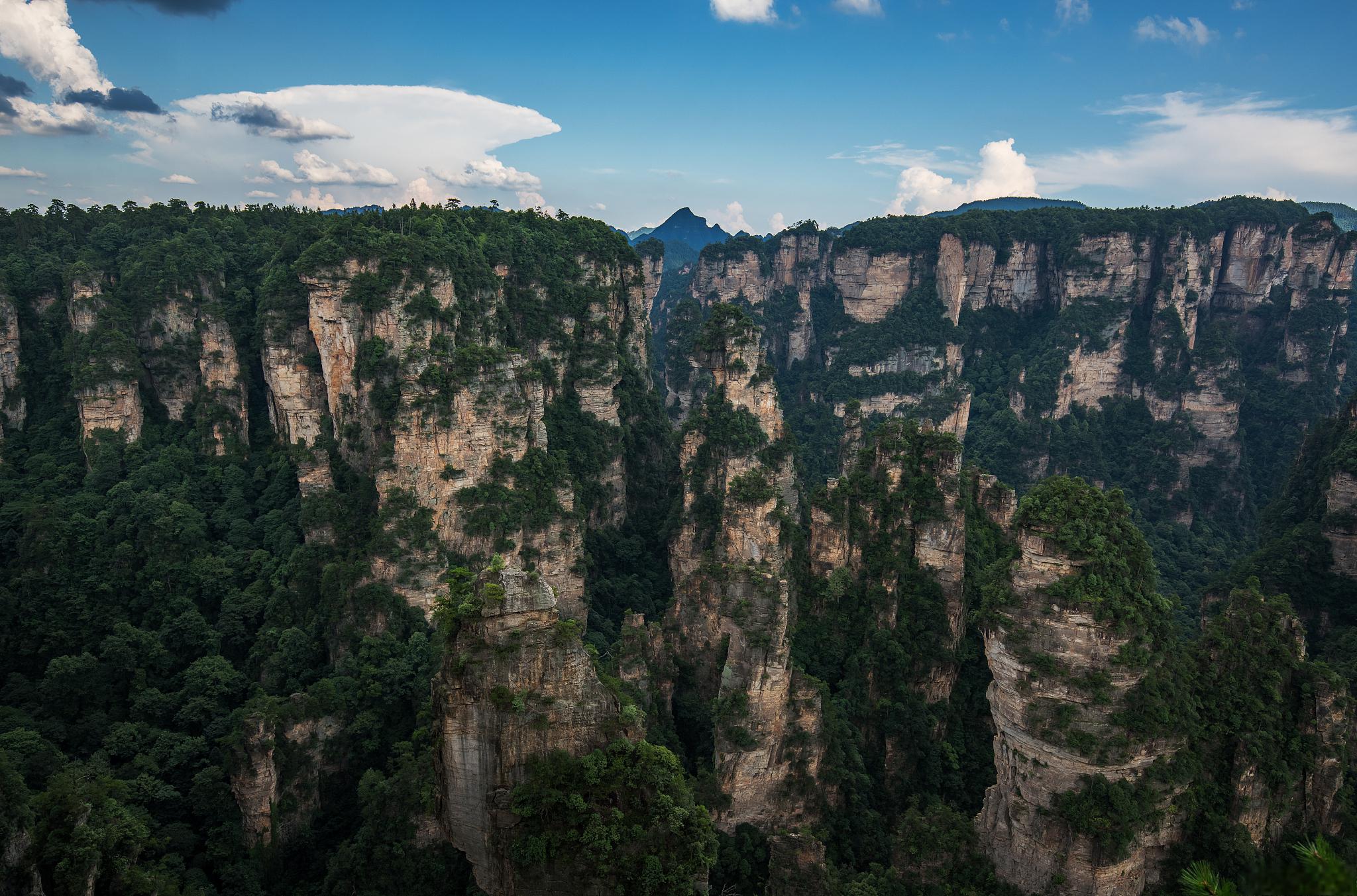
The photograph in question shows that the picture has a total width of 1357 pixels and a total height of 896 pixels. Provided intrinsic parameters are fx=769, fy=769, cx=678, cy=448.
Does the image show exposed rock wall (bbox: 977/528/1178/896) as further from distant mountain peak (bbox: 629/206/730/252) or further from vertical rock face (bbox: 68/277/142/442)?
distant mountain peak (bbox: 629/206/730/252)

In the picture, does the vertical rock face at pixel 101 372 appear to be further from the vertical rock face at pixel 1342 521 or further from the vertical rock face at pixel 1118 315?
the vertical rock face at pixel 1118 315

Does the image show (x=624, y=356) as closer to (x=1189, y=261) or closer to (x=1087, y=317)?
(x=1087, y=317)

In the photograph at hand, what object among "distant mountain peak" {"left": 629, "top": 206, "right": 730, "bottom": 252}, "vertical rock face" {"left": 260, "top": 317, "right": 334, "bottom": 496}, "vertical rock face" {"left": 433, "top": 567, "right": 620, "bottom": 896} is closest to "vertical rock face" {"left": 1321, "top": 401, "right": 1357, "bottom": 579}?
"vertical rock face" {"left": 433, "top": 567, "right": 620, "bottom": 896}

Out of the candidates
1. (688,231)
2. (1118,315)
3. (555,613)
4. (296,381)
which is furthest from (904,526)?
(688,231)

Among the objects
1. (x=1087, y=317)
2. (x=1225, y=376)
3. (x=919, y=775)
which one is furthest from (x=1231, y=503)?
(x=919, y=775)

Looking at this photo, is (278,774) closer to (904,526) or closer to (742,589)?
(742,589)
